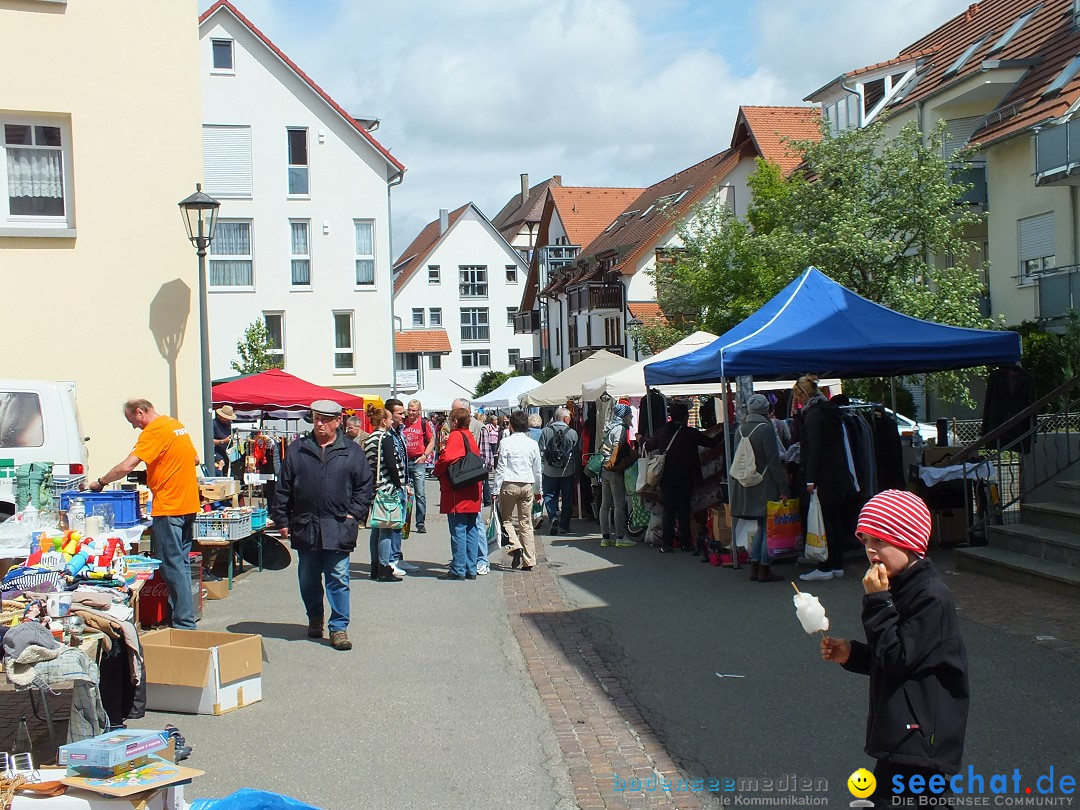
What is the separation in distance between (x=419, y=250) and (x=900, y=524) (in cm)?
7852

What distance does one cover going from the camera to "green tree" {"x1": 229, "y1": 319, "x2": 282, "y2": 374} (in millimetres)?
32438

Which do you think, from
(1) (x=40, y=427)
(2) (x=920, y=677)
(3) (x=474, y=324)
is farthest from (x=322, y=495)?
(3) (x=474, y=324)

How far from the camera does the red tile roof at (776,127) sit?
147ft

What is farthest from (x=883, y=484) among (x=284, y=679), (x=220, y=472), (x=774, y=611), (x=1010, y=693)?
(x=220, y=472)

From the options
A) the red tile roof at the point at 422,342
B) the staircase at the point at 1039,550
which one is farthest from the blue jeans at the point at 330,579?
the red tile roof at the point at 422,342

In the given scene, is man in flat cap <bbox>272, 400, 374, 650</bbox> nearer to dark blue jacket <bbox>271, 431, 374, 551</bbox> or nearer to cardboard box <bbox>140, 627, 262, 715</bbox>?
dark blue jacket <bbox>271, 431, 374, 551</bbox>

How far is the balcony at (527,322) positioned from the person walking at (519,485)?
56.3 metres

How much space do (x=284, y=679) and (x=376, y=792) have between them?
2.54 m

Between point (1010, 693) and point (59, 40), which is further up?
point (59, 40)

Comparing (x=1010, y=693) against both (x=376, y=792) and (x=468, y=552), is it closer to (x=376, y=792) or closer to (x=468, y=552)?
(x=376, y=792)

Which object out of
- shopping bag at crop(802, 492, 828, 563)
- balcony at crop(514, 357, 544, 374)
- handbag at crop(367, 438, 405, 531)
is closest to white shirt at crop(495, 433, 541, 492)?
handbag at crop(367, 438, 405, 531)

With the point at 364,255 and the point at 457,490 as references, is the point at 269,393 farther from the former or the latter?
the point at 364,255

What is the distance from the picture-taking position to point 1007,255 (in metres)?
26.7

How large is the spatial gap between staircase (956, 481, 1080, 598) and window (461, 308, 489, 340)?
209 feet
